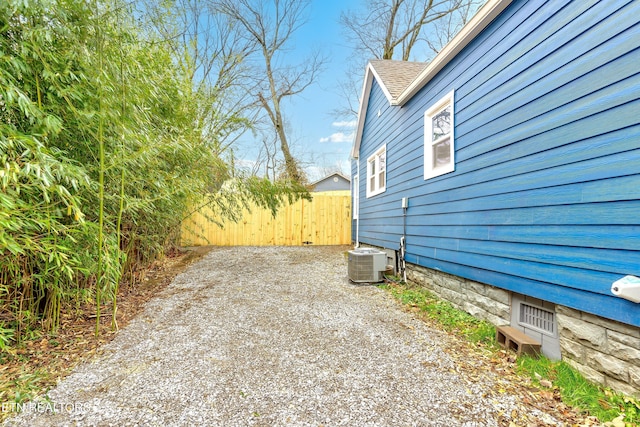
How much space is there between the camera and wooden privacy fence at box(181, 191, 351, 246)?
29.1ft

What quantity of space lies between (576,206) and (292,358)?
2448 mm

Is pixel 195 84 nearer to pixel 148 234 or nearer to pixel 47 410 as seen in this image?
pixel 148 234

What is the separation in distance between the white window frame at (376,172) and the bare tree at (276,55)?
455 cm

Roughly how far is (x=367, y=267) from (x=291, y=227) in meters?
4.95

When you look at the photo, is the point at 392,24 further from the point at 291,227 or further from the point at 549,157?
the point at 549,157

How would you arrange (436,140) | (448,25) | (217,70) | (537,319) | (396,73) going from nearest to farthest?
1. (537,319)
2. (436,140)
3. (396,73)
4. (217,70)
5. (448,25)

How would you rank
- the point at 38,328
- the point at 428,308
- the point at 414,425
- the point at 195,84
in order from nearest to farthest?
1. the point at 414,425
2. the point at 38,328
3. the point at 428,308
4. the point at 195,84

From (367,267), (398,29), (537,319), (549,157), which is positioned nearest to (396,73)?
(367,267)

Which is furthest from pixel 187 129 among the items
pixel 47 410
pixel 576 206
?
pixel 576 206

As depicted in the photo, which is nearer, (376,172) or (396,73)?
(396,73)

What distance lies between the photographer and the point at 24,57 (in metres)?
1.71

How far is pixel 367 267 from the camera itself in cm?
459

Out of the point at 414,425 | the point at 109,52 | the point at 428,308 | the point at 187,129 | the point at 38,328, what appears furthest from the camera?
the point at 187,129

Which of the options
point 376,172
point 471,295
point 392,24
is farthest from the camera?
point 392,24
